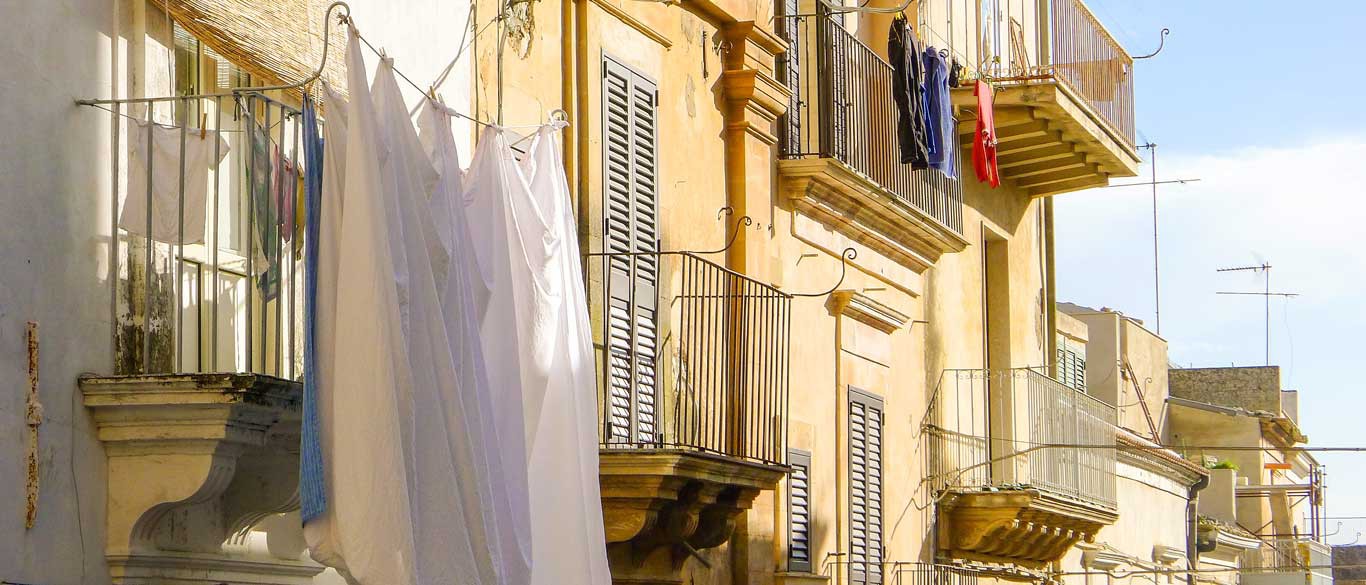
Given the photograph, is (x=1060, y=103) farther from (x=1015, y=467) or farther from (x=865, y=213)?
(x=865, y=213)

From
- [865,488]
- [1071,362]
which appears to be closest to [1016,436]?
[865,488]

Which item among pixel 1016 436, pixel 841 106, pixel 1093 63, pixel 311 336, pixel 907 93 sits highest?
pixel 1093 63

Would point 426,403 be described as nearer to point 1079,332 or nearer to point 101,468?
point 101,468

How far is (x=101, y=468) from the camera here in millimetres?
6609

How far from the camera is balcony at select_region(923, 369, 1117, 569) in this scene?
1602 cm

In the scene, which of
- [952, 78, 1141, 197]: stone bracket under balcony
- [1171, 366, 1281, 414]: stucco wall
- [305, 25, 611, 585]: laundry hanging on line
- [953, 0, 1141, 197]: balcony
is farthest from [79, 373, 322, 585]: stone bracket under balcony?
[1171, 366, 1281, 414]: stucco wall

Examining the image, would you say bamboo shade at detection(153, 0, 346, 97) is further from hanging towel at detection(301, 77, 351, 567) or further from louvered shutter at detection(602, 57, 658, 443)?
louvered shutter at detection(602, 57, 658, 443)

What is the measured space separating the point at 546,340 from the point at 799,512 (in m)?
5.09

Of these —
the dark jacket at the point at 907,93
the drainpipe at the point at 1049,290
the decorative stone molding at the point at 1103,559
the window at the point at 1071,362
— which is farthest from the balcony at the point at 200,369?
the window at the point at 1071,362

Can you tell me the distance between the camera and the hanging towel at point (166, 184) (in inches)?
267

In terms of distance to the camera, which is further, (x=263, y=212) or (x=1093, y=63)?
(x=1093, y=63)

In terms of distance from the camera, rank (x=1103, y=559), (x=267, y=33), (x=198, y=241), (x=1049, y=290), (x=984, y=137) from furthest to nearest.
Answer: (x=1103, y=559)
(x=1049, y=290)
(x=984, y=137)
(x=267, y=33)
(x=198, y=241)

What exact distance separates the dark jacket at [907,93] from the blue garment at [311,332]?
8075 millimetres

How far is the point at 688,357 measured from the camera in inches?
428
